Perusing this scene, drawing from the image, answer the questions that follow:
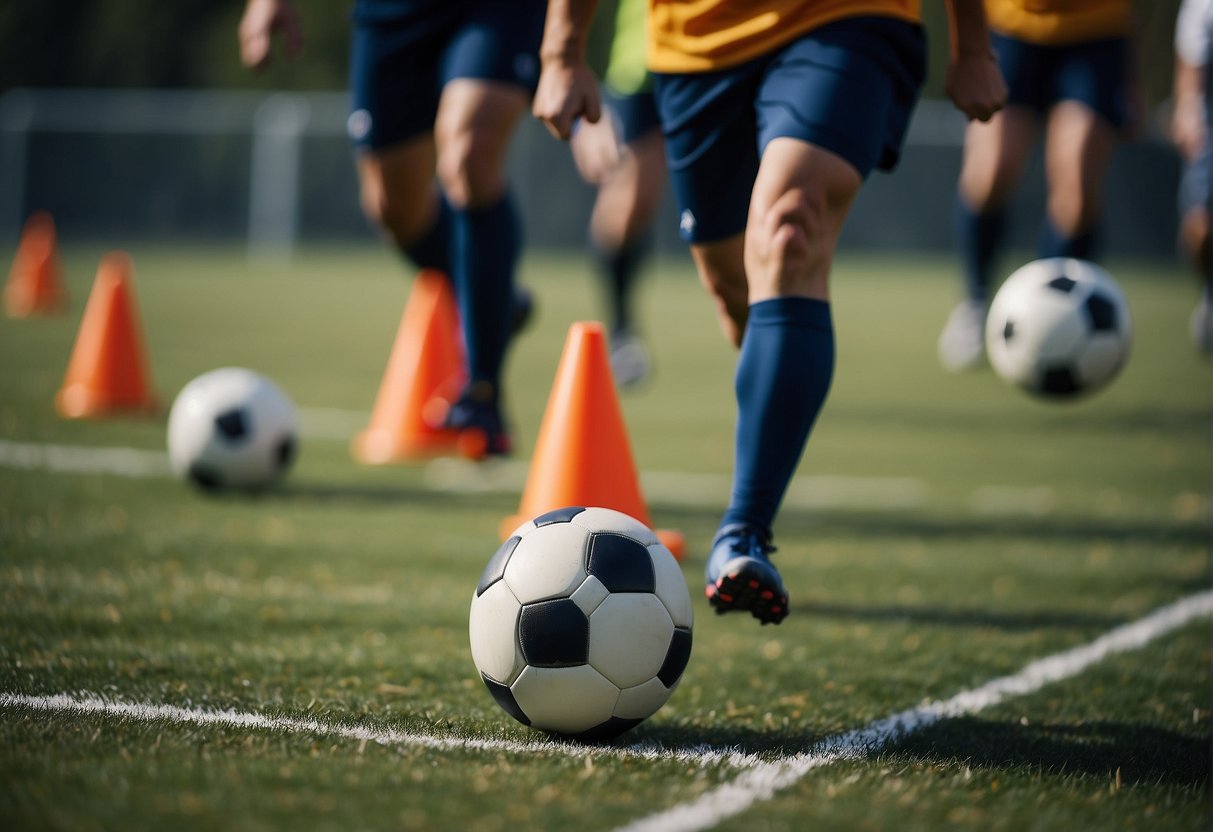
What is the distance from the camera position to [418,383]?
6082 millimetres

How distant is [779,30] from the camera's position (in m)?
3.14

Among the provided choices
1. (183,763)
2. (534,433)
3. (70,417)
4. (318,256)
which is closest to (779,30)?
(183,763)

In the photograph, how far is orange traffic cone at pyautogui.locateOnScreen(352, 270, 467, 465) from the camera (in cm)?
607

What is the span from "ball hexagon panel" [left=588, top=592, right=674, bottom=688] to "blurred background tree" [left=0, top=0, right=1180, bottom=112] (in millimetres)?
26520

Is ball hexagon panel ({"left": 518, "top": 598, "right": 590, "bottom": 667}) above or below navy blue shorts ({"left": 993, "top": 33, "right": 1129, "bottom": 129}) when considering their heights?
below

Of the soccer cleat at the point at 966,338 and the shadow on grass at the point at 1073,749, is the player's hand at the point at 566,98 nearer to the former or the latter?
the shadow on grass at the point at 1073,749

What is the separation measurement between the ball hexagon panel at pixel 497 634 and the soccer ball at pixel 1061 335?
3649 millimetres

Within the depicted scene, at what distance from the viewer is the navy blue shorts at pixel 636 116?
7.92m

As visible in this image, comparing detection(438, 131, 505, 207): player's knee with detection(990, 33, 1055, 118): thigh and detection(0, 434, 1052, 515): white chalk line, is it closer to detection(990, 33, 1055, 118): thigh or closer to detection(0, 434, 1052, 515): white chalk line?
detection(0, 434, 1052, 515): white chalk line

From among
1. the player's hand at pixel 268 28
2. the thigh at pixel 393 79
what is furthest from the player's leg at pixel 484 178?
the player's hand at pixel 268 28

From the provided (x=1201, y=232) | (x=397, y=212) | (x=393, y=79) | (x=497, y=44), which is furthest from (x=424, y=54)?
(x=1201, y=232)

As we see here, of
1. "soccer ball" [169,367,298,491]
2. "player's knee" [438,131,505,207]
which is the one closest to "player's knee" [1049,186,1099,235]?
"player's knee" [438,131,505,207]

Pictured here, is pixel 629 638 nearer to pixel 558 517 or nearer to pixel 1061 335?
pixel 558 517

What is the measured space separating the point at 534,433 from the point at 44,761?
15.0 ft
